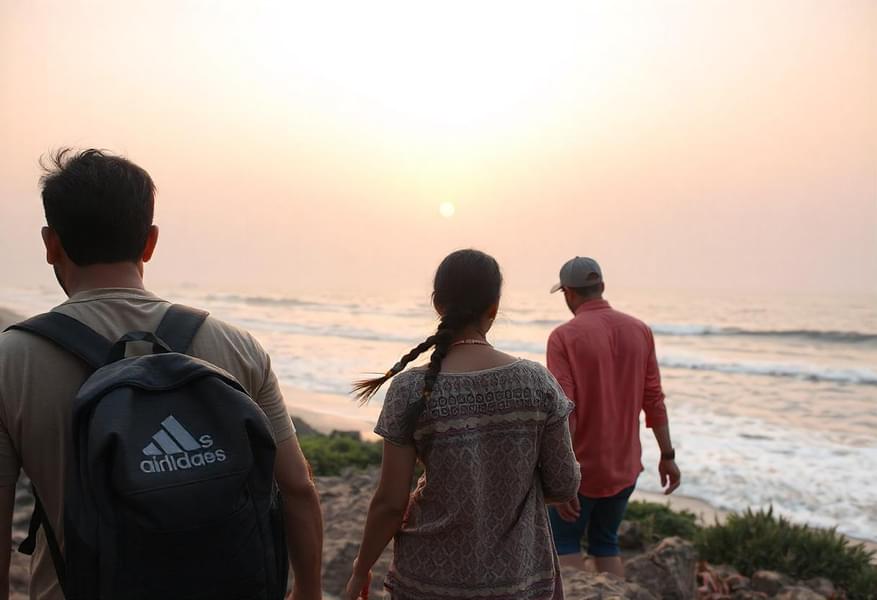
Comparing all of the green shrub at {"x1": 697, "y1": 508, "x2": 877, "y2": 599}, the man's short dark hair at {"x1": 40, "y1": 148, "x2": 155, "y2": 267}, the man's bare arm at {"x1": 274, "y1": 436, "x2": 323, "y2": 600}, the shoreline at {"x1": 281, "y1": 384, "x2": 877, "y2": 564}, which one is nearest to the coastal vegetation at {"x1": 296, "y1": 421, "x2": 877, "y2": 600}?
the green shrub at {"x1": 697, "y1": 508, "x2": 877, "y2": 599}

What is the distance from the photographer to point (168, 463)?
144 cm

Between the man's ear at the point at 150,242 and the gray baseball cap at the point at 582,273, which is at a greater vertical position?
the man's ear at the point at 150,242

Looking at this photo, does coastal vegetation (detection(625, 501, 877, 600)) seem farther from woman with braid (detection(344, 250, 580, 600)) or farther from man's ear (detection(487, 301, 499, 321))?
man's ear (detection(487, 301, 499, 321))

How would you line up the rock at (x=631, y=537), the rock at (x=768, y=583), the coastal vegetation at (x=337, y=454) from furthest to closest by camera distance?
the coastal vegetation at (x=337, y=454) → the rock at (x=631, y=537) → the rock at (x=768, y=583)

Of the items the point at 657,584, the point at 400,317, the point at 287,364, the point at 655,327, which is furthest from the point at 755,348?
the point at 657,584

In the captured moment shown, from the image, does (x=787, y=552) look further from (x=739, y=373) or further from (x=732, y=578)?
(x=739, y=373)

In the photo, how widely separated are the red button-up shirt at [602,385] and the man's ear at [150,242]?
8.09 ft

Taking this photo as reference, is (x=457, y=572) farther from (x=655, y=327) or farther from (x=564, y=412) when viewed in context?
(x=655, y=327)

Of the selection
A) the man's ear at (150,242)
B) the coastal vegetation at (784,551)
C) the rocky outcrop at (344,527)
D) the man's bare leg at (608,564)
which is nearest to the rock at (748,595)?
the coastal vegetation at (784,551)

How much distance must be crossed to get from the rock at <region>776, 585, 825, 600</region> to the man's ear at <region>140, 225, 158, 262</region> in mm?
5099

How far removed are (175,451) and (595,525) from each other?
10.6ft

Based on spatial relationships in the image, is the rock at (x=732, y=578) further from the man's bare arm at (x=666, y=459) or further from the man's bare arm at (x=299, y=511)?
the man's bare arm at (x=299, y=511)

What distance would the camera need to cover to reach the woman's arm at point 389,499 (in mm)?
2312

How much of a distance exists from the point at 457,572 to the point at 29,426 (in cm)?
131
